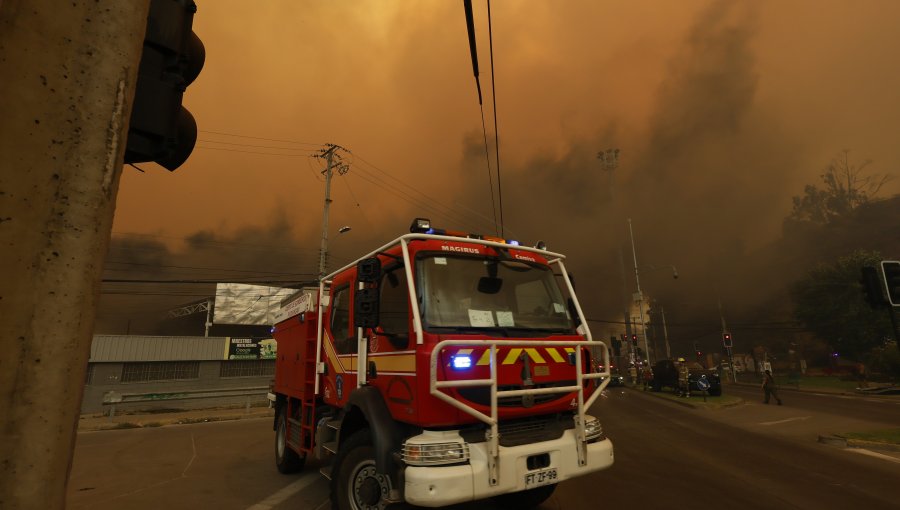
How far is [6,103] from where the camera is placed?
5.36 ft

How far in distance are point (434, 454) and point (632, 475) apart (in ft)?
15.7

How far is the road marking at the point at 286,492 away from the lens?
5.76 meters

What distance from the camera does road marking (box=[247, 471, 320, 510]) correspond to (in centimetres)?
576

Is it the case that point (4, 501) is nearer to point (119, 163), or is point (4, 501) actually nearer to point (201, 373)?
point (119, 163)

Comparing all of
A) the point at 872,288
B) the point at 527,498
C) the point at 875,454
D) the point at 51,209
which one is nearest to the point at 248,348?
the point at 527,498

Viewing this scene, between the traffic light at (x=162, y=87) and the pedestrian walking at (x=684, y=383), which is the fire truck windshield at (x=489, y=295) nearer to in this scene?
the traffic light at (x=162, y=87)

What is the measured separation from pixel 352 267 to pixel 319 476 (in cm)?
406

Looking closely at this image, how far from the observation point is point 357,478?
4.26 meters

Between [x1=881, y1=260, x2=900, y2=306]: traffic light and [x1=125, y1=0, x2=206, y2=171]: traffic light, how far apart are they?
12766 mm

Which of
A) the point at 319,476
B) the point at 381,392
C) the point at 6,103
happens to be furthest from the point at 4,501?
the point at 319,476

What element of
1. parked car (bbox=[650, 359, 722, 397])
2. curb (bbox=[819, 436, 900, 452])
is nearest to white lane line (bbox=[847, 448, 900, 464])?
curb (bbox=[819, 436, 900, 452])

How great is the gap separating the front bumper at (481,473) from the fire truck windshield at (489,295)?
112 centimetres

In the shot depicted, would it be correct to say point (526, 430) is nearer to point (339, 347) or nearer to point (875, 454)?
point (339, 347)

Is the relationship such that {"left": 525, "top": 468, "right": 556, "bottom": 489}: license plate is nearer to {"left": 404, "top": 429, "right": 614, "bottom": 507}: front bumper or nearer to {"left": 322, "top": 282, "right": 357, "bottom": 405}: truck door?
{"left": 404, "top": 429, "right": 614, "bottom": 507}: front bumper
